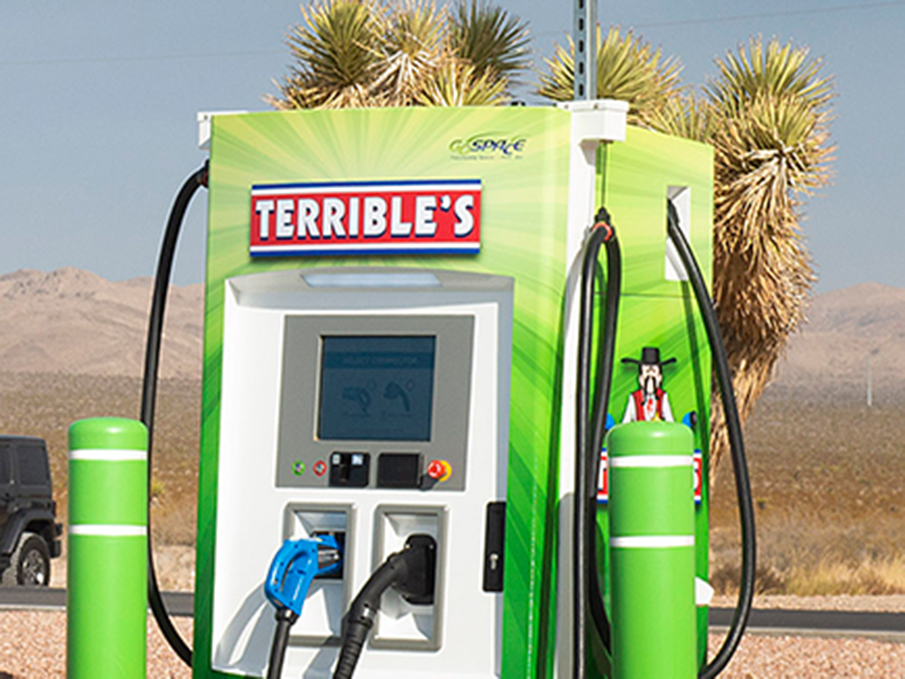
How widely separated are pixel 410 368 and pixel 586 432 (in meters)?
0.72

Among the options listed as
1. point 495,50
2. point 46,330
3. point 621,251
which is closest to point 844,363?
point 46,330

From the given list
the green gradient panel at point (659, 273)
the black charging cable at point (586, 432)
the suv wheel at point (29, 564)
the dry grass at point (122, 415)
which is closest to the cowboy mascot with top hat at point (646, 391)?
the green gradient panel at point (659, 273)

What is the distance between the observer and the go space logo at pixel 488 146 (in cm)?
532

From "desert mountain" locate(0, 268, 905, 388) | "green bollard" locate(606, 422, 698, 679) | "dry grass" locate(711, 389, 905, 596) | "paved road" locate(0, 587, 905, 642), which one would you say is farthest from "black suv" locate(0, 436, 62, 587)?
"desert mountain" locate(0, 268, 905, 388)

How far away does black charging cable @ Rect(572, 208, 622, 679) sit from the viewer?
5066mm

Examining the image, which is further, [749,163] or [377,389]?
[749,163]

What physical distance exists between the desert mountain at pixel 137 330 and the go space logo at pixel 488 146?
7670cm

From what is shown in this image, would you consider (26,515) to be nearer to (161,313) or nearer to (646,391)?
(161,313)

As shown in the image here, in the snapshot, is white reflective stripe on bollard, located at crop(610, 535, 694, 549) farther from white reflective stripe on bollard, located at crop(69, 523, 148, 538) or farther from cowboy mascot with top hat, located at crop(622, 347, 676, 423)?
white reflective stripe on bollard, located at crop(69, 523, 148, 538)

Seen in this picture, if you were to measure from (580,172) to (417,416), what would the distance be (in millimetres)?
1061

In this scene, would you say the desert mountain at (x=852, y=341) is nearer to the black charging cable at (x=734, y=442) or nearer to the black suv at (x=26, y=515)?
the black suv at (x=26, y=515)

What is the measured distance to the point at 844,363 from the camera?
327 ft

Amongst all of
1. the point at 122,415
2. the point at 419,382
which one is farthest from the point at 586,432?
the point at 122,415

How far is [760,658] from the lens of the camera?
31.2ft
